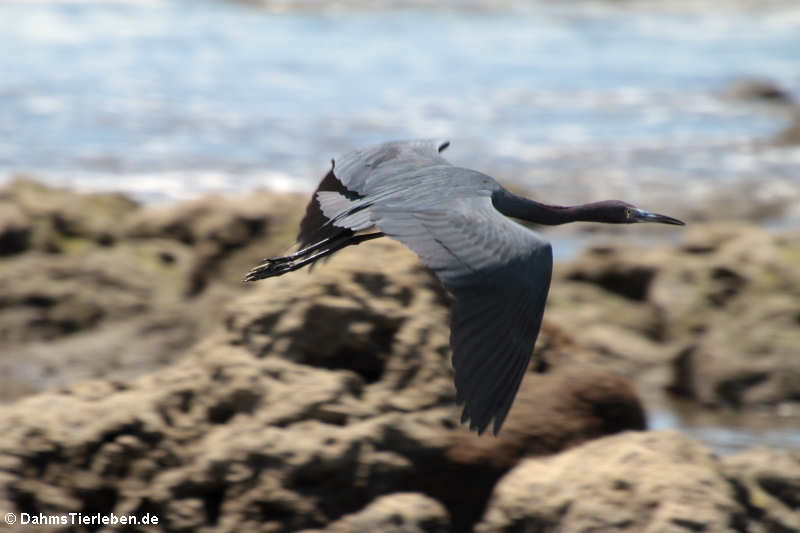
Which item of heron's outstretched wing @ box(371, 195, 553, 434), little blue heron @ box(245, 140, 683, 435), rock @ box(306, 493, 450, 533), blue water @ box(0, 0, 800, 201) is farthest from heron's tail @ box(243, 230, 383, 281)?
blue water @ box(0, 0, 800, 201)

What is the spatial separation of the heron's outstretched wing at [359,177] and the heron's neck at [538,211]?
36 centimetres

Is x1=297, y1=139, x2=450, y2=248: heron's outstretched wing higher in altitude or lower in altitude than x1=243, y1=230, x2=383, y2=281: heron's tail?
higher

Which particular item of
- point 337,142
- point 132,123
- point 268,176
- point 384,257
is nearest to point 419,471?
point 384,257

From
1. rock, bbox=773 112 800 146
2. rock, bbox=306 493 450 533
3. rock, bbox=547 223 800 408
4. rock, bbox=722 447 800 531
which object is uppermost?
rock, bbox=722 447 800 531

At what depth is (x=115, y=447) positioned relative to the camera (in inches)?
163

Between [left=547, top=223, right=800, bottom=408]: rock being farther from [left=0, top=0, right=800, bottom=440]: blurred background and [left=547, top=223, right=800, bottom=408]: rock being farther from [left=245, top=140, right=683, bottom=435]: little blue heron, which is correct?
→ [left=245, top=140, right=683, bottom=435]: little blue heron

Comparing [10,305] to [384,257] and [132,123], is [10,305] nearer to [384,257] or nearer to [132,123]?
[384,257]

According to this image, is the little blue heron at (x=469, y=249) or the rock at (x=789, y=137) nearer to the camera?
the little blue heron at (x=469, y=249)

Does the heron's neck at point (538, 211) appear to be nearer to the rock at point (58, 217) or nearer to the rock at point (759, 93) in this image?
the rock at point (58, 217)

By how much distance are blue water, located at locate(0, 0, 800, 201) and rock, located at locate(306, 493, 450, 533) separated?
853 centimetres

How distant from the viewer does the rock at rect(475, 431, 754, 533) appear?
3.89m

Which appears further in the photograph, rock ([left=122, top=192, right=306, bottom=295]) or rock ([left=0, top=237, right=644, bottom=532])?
rock ([left=122, top=192, right=306, bottom=295])

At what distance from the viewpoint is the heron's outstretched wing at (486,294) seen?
315 centimetres

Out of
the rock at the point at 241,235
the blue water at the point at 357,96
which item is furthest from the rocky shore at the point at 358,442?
the blue water at the point at 357,96
